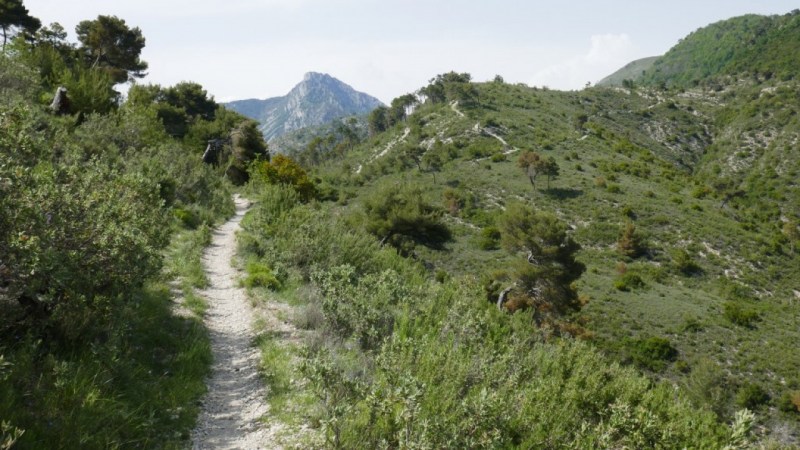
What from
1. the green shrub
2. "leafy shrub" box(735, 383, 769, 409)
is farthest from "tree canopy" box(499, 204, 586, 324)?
the green shrub

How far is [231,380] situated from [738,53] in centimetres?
20114

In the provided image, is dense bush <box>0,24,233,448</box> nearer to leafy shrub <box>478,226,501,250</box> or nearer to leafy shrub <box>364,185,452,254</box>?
leafy shrub <box>364,185,452,254</box>

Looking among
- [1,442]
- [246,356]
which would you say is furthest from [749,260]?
[1,442]

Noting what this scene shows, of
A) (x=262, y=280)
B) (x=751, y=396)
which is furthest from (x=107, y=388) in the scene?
(x=751, y=396)

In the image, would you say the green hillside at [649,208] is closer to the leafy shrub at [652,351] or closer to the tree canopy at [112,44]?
the leafy shrub at [652,351]

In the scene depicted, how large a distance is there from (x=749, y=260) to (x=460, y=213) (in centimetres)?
3109

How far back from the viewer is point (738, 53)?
151250mm

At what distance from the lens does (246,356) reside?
741 cm

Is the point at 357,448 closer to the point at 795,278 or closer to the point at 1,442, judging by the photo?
the point at 1,442

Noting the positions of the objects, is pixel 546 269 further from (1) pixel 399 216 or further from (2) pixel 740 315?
(2) pixel 740 315

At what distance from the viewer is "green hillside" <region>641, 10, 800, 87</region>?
116375 mm

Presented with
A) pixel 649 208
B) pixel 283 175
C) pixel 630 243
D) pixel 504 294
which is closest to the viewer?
pixel 504 294

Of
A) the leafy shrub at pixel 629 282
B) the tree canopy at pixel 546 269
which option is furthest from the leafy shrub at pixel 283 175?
the leafy shrub at pixel 629 282

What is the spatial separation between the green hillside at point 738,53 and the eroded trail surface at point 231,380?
464 ft
